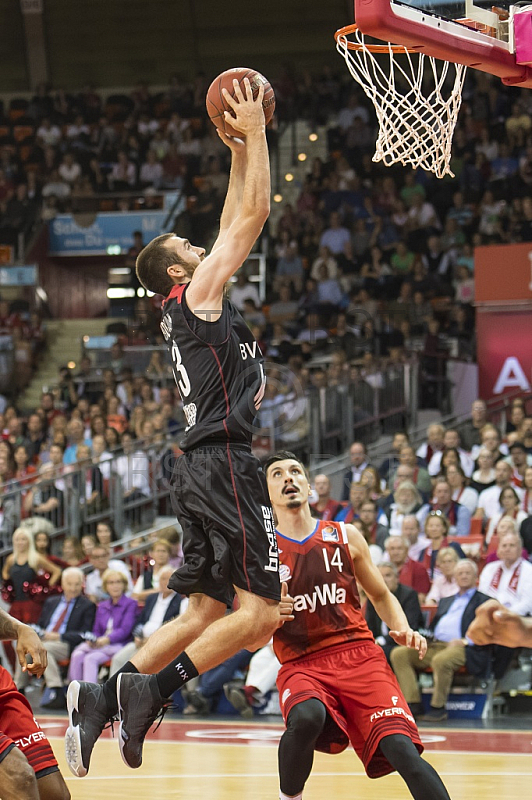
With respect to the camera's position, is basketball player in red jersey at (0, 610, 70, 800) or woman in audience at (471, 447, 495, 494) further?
woman in audience at (471, 447, 495, 494)

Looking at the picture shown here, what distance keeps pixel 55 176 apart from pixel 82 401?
270 inches

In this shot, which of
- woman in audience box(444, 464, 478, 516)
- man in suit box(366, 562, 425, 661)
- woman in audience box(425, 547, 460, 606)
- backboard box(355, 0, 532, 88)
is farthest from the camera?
woman in audience box(444, 464, 478, 516)

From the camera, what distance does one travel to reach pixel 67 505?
14.2m

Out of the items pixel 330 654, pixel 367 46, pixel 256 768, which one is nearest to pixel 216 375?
pixel 330 654

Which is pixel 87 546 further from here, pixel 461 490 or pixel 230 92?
pixel 230 92

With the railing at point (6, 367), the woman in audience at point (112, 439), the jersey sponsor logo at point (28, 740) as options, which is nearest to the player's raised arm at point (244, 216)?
the jersey sponsor logo at point (28, 740)

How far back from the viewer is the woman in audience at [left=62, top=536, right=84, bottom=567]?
12.7 meters

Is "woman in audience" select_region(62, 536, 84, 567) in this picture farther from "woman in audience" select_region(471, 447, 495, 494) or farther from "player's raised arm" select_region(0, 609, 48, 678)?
"player's raised arm" select_region(0, 609, 48, 678)

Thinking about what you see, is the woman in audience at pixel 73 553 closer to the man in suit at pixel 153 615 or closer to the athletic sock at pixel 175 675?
the man in suit at pixel 153 615

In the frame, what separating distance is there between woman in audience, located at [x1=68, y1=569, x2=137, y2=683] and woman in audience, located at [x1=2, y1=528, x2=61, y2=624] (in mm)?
1061

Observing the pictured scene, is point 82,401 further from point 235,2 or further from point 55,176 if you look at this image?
point 235,2

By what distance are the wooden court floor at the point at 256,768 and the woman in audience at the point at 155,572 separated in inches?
69.4

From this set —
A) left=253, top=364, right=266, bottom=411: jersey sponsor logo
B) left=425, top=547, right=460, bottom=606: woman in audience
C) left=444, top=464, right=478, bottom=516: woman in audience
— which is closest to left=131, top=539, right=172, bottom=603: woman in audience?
left=425, top=547, right=460, bottom=606: woman in audience

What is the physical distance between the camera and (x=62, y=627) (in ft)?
38.4
